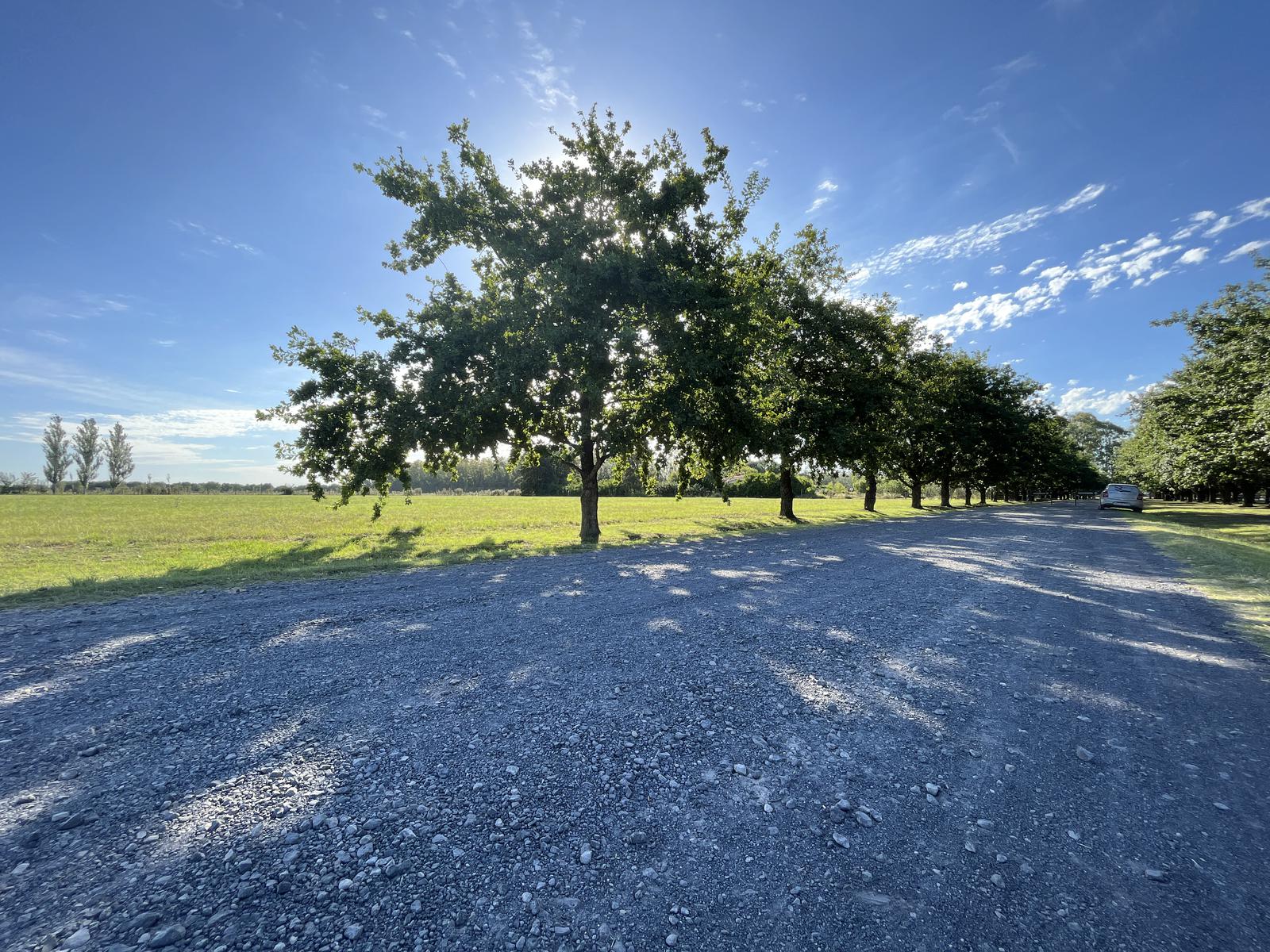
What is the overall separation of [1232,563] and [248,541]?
28.3m

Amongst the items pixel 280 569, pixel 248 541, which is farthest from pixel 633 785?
pixel 248 541

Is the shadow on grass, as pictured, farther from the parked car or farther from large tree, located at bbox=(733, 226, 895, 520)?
the parked car

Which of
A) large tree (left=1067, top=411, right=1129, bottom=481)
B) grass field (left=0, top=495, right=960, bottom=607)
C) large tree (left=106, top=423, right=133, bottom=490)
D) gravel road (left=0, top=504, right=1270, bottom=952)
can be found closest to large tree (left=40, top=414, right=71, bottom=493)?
large tree (left=106, top=423, right=133, bottom=490)

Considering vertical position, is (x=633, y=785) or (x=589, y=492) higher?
(x=589, y=492)

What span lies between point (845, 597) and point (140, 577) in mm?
13513

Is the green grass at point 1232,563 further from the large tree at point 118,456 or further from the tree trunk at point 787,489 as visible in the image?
the large tree at point 118,456

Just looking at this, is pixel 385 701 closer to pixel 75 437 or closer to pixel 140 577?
pixel 140 577

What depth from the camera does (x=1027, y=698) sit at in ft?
14.8

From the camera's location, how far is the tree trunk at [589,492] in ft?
59.0

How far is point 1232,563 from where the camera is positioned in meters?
12.1

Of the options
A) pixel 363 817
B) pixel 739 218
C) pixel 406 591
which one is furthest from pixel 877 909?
pixel 739 218

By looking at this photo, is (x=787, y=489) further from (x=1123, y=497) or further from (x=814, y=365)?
(x=1123, y=497)

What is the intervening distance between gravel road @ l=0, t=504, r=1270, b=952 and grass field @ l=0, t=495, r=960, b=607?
4.12 m

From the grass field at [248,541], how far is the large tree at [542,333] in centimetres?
268
